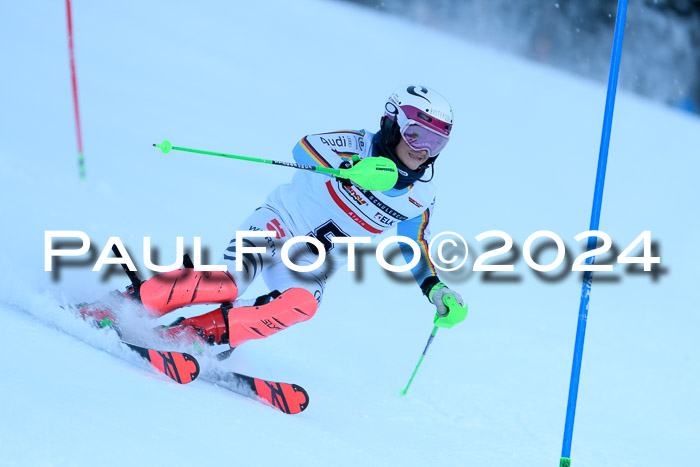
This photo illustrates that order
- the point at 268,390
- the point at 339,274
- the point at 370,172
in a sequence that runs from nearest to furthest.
Answer: the point at 268,390, the point at 370,172, the point at 339,274

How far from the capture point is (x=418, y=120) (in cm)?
313

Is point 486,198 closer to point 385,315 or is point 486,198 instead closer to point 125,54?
point 385,315

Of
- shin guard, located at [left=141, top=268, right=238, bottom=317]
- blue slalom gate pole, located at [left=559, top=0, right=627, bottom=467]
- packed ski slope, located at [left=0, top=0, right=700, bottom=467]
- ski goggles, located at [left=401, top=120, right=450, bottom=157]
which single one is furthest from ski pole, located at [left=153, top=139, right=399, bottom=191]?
packed ski slope, located at [left=0, top=0, right=700, bottom=467]

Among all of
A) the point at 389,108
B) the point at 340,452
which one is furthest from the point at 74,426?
the point at 389,108

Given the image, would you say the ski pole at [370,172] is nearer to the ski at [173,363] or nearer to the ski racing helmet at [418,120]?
the ski racing helmet at [418,120]

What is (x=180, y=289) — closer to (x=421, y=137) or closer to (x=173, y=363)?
(x=173, y=363)

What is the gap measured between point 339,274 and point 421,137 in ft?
8.91

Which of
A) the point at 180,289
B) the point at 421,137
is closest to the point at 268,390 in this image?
the point at 180,289

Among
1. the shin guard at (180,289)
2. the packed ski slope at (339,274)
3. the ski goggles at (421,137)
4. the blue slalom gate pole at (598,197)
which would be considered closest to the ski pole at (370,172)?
the ski goggles at (421,137)

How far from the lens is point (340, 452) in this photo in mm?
2582

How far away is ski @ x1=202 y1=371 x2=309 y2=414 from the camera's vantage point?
292cm

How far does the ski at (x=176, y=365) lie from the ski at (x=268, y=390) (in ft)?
0.90

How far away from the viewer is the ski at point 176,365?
8.98ft

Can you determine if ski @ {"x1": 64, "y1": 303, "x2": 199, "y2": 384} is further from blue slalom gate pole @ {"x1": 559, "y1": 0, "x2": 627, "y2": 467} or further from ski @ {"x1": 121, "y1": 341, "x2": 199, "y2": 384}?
blue slalom gate pole @ {"x1": 559, "y1": 0, "x2": 627, "y2": 467}
